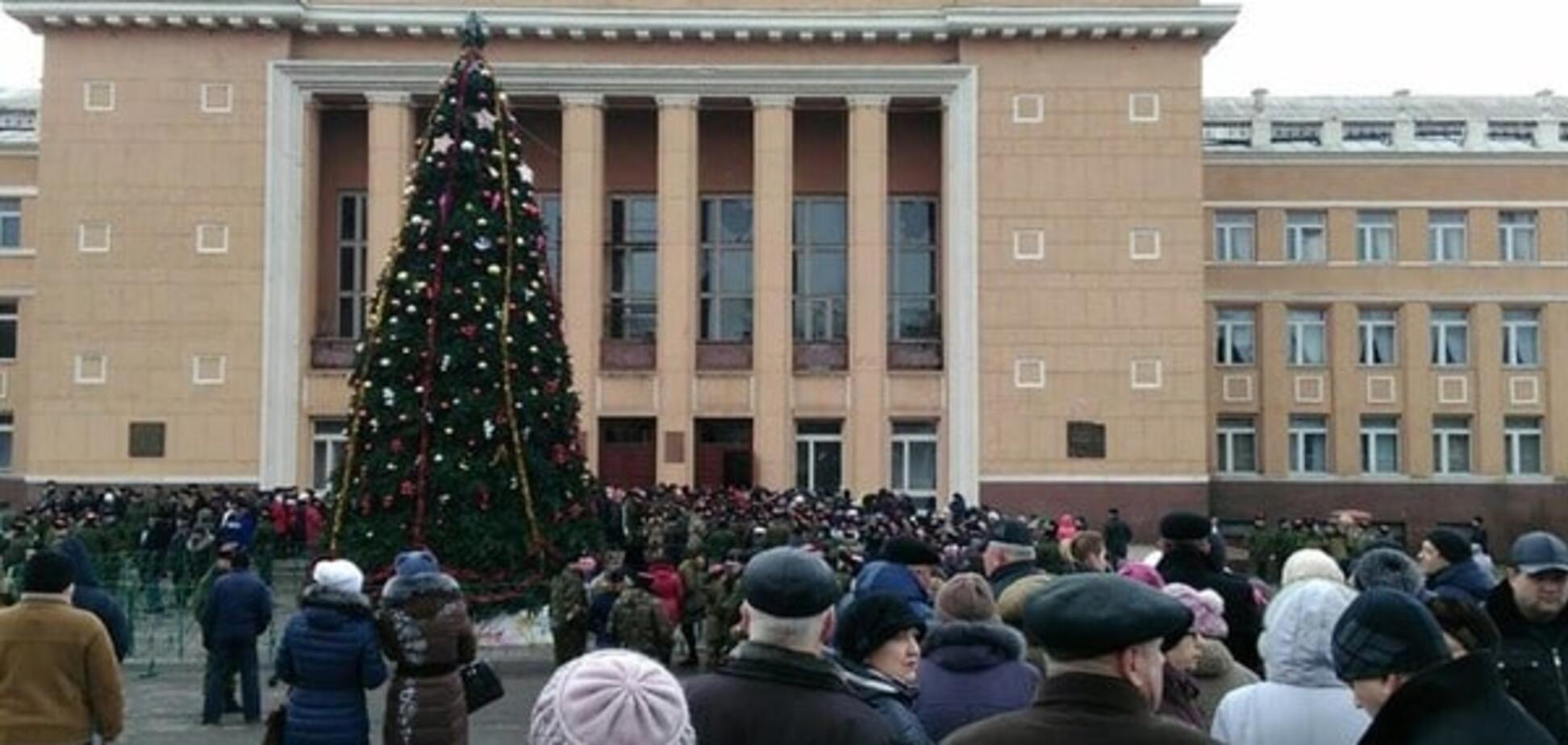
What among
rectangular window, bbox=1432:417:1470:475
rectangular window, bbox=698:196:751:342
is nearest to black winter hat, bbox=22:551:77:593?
rectangular window, bbox=698:196:751:342

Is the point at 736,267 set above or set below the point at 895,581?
above

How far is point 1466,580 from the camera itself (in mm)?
8492

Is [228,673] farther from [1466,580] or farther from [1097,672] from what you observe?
[1097,672]

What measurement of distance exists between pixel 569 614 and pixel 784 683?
11652mm

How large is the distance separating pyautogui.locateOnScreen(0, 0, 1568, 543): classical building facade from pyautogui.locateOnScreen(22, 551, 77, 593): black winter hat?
32.0 meters

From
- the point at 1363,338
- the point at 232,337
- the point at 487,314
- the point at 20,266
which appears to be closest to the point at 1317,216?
the point at 1363,338

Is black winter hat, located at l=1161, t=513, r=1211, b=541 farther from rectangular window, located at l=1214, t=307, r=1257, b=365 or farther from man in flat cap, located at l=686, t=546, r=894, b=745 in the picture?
rectangular window, located at l=1214, t=307, r=1257, b=365

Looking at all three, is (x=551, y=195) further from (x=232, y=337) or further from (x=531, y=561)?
(x=531, y=561)

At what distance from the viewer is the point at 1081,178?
4031cm

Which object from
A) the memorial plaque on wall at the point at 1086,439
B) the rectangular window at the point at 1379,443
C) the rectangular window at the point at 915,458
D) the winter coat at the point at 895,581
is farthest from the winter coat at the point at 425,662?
the rectangular window at the point at 1379,443

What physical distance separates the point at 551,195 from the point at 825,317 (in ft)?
24.5

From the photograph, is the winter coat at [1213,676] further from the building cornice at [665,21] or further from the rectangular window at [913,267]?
the rectangular window at [913,267]

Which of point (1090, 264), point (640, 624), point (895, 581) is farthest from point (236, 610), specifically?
point (1090, 264)

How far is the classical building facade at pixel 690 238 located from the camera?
3988cm
